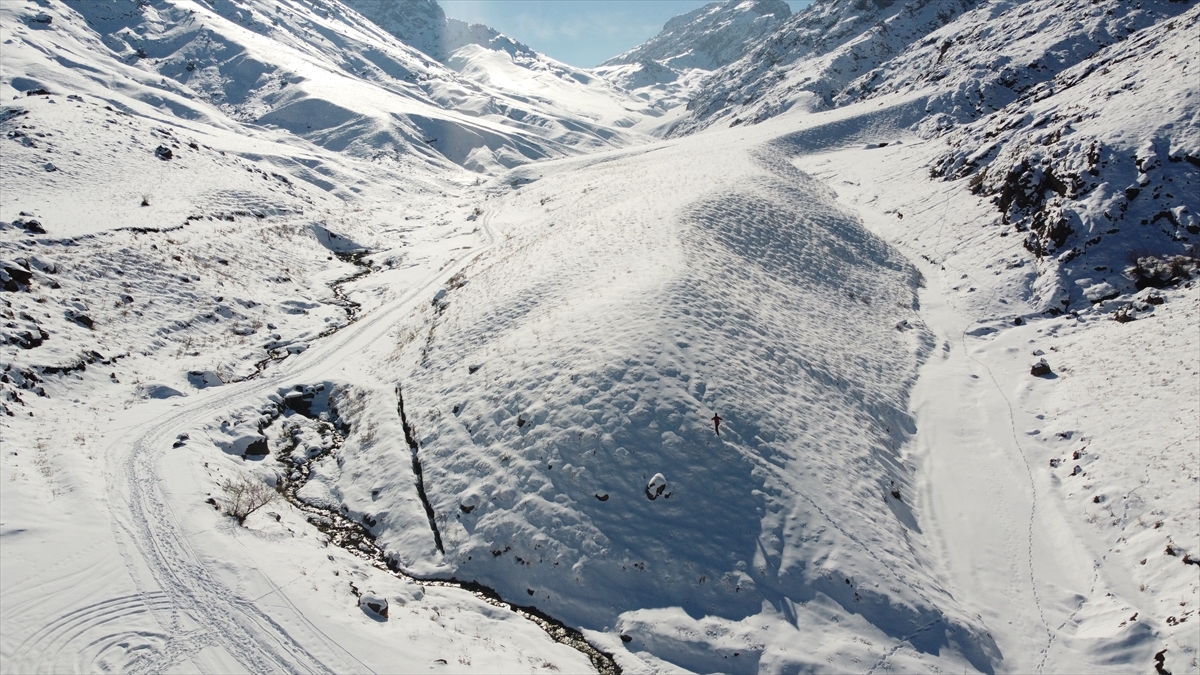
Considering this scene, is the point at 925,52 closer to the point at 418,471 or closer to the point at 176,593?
the point at 418,471

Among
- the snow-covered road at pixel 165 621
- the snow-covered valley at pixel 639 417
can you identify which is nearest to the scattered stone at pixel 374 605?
the snow-covered valley at pixel 639 417

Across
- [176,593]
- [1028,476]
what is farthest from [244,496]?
[1028,476]

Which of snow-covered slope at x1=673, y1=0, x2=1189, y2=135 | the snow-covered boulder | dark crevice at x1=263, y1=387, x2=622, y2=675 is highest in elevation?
snow-covered slope at x1=673, y1=0, x2=1189, y2=135

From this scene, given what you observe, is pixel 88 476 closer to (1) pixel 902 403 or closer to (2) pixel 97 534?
(2) pixel 97 534

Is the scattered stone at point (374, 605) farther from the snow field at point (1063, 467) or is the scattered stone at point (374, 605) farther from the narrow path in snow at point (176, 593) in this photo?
the snow field at point (1063, 467)

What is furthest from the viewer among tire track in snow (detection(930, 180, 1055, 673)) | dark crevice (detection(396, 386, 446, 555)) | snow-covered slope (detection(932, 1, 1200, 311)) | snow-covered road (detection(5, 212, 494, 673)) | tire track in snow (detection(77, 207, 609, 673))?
snow-covered slope (detection(932, 1, 1200, 311))

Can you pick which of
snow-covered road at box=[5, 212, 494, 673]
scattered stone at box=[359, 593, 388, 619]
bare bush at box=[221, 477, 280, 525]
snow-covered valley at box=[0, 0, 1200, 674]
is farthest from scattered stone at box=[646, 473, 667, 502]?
bare bush at box=[221, 477, 280, 525]

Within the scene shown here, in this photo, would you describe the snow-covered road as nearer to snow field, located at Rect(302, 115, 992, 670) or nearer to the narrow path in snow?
the narrow path in snow

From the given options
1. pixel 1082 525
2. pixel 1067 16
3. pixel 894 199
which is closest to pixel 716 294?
pixel 1082 525
